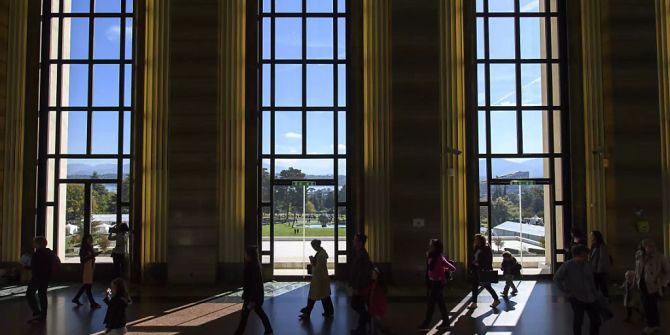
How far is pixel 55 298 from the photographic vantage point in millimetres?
12156

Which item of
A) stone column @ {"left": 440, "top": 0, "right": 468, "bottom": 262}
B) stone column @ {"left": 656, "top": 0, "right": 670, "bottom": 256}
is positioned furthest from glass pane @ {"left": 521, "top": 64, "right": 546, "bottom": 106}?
stone column @ {"left": 656, "top": 0, "right": 670, "bottom": 256}

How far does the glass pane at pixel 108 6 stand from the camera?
51.9 ft

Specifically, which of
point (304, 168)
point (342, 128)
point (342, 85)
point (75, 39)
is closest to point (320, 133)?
point (342, 128)

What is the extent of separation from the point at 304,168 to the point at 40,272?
7575 millimetres

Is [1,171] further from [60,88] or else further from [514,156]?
[514,156]

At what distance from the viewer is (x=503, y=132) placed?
51.6 feet

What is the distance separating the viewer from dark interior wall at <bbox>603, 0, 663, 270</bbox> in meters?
14.1

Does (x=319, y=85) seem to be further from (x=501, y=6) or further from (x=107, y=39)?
(x=107, y=39)

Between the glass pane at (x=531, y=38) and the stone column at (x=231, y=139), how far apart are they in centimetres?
831

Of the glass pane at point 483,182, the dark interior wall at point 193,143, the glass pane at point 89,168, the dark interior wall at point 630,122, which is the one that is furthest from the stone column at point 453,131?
the glass pane at point 89,168

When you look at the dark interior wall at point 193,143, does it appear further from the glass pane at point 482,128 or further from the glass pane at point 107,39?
the glass pane at point 482,128

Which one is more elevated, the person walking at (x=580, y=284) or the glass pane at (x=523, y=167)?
the glass pane at (x=523, y=167)

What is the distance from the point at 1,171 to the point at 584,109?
54.1 feet

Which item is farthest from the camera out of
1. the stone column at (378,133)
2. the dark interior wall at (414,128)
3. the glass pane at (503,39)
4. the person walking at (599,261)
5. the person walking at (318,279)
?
the glass pane at (503,39)
